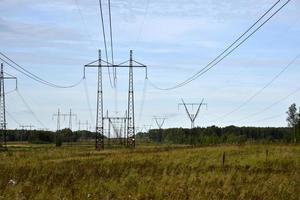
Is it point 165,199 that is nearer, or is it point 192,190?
point 165,199

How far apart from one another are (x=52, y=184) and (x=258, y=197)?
4655 mm

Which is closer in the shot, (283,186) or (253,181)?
(283,186)

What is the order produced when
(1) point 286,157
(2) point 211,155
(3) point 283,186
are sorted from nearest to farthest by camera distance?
1. (3) point 283,186
2. (1) point 286,157
3. (2) point 211,155

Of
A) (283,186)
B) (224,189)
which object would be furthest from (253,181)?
(224,189)

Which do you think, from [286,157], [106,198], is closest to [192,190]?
[106,198]

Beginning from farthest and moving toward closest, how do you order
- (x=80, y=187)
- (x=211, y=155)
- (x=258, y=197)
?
(x=211, y=155) → (x=80, y=187) → (x=258, y=197)

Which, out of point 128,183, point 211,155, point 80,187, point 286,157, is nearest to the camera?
point 80,187

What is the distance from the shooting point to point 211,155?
4309cm

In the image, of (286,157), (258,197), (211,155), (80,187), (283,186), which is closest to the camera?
(258,197)

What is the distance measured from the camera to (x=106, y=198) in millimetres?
11344

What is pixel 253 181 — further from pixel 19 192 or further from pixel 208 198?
pixel 19 192

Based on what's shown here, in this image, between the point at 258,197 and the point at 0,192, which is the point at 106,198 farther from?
the point at 258,197

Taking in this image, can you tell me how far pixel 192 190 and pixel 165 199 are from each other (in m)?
1.16

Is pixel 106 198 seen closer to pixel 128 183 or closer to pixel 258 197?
pixel 258 197
